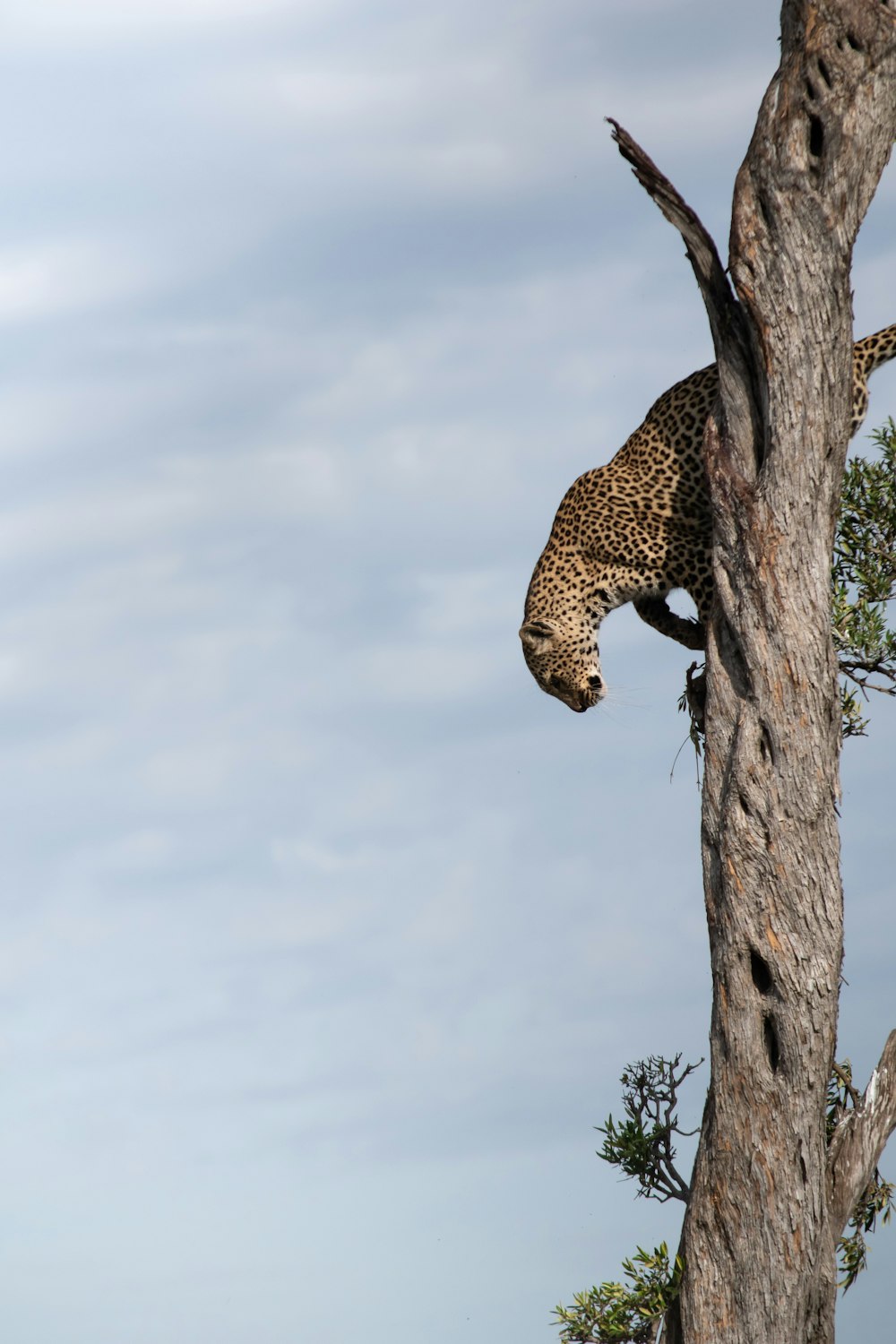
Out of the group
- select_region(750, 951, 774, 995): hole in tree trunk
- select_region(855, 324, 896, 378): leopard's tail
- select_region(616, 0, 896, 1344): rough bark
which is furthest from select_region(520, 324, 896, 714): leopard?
select_region(750, 951, 774, 995): hole in tree trunk

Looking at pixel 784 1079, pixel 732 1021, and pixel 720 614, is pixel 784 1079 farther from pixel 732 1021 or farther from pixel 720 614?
pixel 720 614

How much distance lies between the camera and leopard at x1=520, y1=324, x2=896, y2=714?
11.5 metres

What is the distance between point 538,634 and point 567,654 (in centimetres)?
27

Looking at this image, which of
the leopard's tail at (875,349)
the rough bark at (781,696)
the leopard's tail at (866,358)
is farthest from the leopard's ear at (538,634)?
the leopard's tail at (875,349)

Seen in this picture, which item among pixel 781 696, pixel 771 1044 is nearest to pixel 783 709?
pixel 781 696

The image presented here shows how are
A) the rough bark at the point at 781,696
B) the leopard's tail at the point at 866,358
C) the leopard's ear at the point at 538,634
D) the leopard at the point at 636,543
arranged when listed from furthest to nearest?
the leopard's ear at the point at 538,634
the leopard at the point at 636,543
the leopard's tail at the point at 866,358
the rough bark at the point at 781,696

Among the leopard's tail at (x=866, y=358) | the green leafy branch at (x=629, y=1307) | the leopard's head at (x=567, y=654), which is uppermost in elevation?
the leopard's tail at (x=866, y=358)

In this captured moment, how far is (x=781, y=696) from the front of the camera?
9.91 m

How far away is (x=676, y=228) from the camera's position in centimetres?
1046

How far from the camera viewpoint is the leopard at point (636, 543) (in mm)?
11547

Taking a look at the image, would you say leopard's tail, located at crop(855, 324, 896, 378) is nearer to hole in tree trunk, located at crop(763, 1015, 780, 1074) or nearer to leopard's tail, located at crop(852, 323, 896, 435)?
leopard's tail, located at crop(852, 323, 896, 435)

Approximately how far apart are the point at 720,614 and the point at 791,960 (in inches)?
88.6

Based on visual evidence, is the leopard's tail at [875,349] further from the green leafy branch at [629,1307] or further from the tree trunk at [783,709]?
the green leafy branch at [629,1307]

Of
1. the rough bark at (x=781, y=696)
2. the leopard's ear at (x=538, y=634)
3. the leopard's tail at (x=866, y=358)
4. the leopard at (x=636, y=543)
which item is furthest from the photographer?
the leopard's ear at (x=538, y=634)
